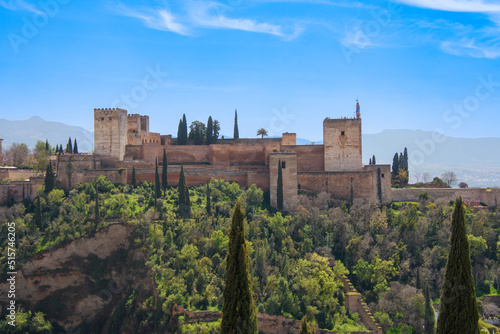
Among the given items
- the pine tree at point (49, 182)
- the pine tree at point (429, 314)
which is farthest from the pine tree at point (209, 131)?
the pine tree at point (429, 314)

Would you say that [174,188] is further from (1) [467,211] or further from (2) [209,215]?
(1) [467,211]

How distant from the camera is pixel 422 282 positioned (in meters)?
29.7

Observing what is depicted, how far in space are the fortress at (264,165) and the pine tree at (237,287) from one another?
22.5 metres

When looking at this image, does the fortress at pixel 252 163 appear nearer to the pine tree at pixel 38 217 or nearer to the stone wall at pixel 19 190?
the stone wall at pixel 19 190

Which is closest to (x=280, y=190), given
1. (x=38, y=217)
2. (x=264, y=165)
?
(x=264, y=165)

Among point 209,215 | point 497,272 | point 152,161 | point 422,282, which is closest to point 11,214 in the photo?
point 152,161

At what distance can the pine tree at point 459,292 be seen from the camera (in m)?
13.1

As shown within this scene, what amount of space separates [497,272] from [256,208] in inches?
656

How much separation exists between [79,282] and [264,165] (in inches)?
678

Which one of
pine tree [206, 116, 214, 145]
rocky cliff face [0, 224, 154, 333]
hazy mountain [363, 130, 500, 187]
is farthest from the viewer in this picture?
hazy mountain [363, 130, 500, 187]

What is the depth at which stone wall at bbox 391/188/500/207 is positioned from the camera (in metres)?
38.7

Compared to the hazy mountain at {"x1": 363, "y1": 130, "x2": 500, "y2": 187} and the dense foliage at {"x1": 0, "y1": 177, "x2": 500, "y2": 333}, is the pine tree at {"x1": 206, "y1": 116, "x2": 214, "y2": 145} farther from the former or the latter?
the hazy mountain at {"x1": 363, "y1": 130, "x2": 500, "y2": 187}

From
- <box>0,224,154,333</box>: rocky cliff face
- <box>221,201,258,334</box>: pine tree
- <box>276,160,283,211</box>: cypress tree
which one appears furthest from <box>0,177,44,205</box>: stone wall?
<box>221,201,258,334</box>: pine tree

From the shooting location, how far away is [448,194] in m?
39.2
